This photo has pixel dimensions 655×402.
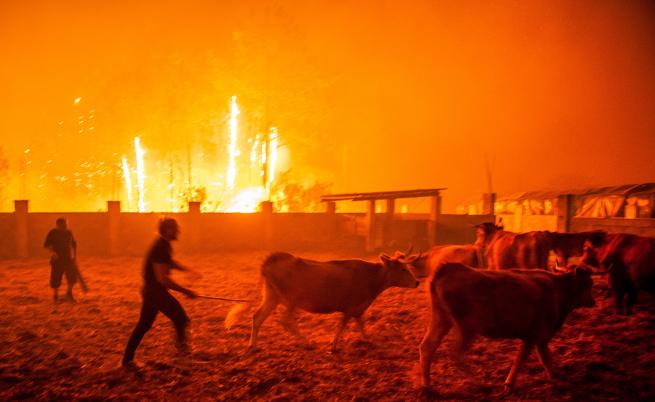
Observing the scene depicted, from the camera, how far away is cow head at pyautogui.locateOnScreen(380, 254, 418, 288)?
7.63 m

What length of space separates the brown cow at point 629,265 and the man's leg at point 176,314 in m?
7.30

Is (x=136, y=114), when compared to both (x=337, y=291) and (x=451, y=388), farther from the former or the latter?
(x=451, y=388)

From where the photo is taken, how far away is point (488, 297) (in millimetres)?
5293

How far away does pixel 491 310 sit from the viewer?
526 centimetres

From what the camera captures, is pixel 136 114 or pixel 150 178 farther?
pixel 150 178

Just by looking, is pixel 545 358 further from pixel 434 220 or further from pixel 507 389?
pixel 434 220

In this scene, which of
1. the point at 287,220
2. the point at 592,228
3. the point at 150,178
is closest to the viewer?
the point at 592,228

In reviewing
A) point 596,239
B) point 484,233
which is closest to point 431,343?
point 596,239

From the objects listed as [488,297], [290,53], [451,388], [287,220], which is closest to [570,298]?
[488,297]

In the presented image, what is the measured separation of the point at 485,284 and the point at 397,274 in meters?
2.39

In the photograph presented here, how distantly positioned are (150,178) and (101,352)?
3459cm

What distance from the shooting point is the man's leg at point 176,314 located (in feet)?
19.5

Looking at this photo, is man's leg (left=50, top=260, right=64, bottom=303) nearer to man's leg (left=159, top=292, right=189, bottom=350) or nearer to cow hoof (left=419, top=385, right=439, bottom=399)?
man's leg (left=159, top=292, right=189, bottom=350)

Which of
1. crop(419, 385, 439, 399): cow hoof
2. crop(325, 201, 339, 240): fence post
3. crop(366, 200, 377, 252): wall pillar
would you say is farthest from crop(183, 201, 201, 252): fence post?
crop(419, 385, 439, 399): cow hoof
